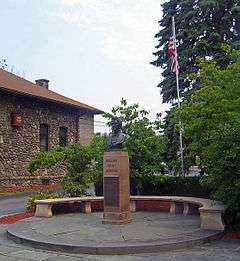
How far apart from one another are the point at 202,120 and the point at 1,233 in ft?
21.9

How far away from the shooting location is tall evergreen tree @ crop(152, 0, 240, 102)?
21281 mm

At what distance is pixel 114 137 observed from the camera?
12398 millimetres

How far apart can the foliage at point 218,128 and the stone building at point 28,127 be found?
13.5 metres

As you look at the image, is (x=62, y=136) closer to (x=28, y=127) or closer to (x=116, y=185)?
(x=28, y=127)

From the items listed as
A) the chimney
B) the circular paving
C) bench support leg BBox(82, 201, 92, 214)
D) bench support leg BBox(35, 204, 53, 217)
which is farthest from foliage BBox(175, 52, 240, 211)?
the chimney

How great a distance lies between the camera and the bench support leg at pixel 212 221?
424 inches

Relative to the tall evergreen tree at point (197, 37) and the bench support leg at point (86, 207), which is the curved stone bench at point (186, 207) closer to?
the bench support leg at point (86, 207)

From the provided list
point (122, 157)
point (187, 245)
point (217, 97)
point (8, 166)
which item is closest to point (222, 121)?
point (217, 97)

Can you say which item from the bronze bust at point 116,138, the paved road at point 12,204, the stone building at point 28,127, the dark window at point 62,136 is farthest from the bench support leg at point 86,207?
the dark window at point 62,136

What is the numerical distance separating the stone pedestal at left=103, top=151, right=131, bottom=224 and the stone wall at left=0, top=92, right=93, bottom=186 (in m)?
14.5

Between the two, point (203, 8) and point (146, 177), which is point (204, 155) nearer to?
point (146, 177)

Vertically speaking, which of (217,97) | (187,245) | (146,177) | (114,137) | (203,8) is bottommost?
(187,245)

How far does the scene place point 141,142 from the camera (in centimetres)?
Result: 1811

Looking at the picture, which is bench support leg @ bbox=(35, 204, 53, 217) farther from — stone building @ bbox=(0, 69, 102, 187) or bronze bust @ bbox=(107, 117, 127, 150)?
stone building @ bbox=(0, 69, 102, 187)
